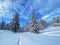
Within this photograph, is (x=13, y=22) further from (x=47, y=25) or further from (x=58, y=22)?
(x=58, y=22)

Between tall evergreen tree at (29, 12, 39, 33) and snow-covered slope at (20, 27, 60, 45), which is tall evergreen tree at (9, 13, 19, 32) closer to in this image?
tall evergreen tree at (29, 12, 39, 33)

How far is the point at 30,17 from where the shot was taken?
1078 inches

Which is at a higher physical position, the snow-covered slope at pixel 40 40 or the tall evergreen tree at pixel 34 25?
the tall evergreen tree at pixel 34 25

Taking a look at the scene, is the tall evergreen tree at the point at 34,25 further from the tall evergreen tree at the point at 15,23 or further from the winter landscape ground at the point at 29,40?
the winter landscape ground at the point at 29,40

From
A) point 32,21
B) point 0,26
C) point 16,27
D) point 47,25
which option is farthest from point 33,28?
point 0,26

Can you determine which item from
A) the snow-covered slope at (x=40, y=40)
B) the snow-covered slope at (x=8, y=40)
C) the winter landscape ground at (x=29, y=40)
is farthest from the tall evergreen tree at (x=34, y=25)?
the snow-covered slope at (x=8, y=40)

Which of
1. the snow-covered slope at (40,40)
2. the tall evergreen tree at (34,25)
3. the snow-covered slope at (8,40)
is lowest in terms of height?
the snow-covered slope at (40,40)

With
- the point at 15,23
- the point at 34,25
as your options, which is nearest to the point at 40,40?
the point at 34,25

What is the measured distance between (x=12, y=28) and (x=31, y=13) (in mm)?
7414

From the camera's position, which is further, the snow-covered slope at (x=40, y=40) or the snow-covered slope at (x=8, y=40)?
the snow-covered slope at (x=40, y=40)

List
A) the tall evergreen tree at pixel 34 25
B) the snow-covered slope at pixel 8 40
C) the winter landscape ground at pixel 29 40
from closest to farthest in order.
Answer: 1. the snow-covered slope at pixel 8 40
2. the winter landscape ground at pixel 29 40
3. the tall evergreen tree at pixel 34 25

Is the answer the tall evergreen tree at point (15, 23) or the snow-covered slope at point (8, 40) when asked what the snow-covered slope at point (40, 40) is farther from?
the tall evergreen tree at point (15, 23)

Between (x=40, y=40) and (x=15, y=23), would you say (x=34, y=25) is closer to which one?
(x=15, y=23)

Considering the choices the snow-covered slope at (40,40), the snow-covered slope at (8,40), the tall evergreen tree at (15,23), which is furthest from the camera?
the tall evergreen tree at (15,23)
